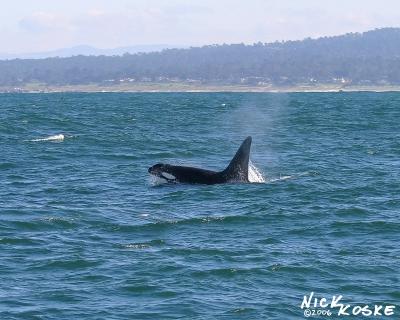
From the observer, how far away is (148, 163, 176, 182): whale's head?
3906 centimetres

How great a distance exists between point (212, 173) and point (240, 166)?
3.57 feet

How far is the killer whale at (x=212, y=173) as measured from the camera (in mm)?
38250

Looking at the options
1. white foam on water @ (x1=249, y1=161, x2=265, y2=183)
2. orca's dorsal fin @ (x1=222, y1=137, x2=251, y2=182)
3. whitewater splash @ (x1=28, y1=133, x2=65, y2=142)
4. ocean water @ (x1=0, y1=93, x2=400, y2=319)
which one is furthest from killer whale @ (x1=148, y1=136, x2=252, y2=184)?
whitewater splash @ (x1=28, y1=133, x2=65, y2=142)

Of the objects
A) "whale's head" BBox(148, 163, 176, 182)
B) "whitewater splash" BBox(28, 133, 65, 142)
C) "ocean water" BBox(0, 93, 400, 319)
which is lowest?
"ocean water" BBox(0, 93, 400, 319)

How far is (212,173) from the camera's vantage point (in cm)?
3875

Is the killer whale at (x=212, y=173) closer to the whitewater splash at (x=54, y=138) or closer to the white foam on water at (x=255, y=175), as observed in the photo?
the white foam on water at (x=255, y=175)

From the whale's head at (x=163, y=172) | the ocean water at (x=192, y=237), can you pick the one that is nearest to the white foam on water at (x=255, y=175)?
the ocean water at (x=192, y=237)

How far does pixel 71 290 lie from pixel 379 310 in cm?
658

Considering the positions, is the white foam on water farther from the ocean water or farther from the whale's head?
the whale's head

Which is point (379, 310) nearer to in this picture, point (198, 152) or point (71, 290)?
point (71, 290)

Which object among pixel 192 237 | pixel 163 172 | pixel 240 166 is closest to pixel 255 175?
pixel 240 166

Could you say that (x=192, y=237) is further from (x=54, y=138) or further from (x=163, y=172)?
(x=54, y=138)

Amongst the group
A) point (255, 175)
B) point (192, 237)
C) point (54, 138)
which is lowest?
point (192, 237)

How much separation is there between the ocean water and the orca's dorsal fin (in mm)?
781
